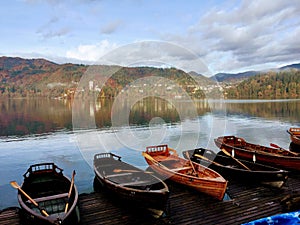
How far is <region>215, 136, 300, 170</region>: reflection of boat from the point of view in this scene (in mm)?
16781

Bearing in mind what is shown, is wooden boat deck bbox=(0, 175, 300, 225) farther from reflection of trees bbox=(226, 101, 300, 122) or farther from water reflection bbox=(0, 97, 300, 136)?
reflection of trees bbox=(226, 101, 300, 122)

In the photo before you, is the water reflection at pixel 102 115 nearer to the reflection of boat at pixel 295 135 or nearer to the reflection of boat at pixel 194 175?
the reflection of boat at pixel 295 135

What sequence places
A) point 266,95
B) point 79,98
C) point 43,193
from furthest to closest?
point 266,95 < point 79,98 < point 43,193

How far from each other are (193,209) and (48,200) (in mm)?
6165

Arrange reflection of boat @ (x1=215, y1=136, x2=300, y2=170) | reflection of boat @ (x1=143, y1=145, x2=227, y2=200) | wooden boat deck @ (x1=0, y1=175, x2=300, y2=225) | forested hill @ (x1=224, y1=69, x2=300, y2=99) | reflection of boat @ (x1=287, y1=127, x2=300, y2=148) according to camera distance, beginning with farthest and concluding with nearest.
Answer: forested hill @ (x1=224, y1=69, x2=300, y2=99), reflection of boat @ (x1=287, y1=127, x2=300, y2=148), reflection of boat @ (x1=215, y1=136, x2=300, y2=170), reflection of boat @ (x1=143, y1=145, x2=227, y2=200), wooden boat deck @ (x1=0, y1=175, x2=300, y2=225)

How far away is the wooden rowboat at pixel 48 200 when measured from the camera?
8984 mm

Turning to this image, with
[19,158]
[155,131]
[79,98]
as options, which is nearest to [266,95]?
[79,98]

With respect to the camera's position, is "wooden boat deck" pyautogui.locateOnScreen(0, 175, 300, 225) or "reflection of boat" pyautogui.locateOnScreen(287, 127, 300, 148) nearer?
"wooden boat deck" pyautogui.locateOnScreen(0, 175, 300, 225)

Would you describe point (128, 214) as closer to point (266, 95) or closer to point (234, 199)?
point (234, 199)

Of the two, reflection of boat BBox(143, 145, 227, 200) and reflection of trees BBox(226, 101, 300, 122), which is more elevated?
reflection of boat BBox(143, 145, 227, 200)

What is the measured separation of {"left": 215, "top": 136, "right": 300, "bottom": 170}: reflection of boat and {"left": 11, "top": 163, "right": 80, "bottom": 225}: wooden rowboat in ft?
42.5

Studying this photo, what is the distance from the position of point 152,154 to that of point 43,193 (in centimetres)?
769

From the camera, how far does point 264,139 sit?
36656 millimetres

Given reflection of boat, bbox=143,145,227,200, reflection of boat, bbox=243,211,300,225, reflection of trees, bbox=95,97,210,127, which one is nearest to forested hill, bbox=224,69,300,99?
reflection of trees, bbox=95,97,210,127
